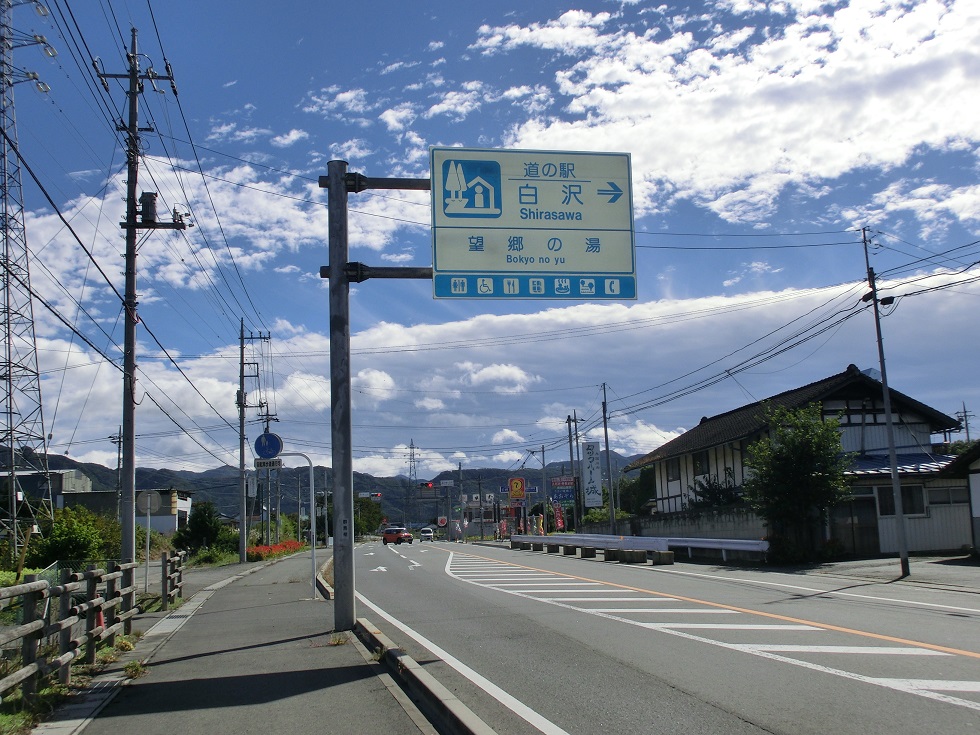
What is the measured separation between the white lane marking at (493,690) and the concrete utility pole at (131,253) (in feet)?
29.3

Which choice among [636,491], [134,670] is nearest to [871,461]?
[134,670]

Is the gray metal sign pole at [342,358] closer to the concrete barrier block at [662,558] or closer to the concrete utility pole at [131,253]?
the concrete utility pole at [131,253]

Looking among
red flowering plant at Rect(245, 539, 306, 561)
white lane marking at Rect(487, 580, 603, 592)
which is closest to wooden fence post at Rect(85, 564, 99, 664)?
white lane marking at Rect(487, 580, 603, 592)

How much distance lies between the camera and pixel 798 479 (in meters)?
25.7

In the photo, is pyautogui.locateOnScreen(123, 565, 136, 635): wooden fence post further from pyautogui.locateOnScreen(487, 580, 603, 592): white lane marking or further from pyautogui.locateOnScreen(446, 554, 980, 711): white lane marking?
pyautogui.locateOnScreen(487, 580, 603, 592): white lane marking

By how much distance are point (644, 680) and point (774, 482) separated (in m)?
19.7

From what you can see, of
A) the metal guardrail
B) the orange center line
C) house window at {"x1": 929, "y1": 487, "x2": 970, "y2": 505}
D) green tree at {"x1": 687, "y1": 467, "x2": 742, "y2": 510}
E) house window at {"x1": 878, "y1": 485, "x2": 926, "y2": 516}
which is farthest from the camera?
green tree at {"x1": 687, "y1": 467, "x2": 742, "y2": 510}

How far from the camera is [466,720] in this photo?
6301 millimetres

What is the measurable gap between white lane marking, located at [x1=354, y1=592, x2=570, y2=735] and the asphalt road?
0.09 ft

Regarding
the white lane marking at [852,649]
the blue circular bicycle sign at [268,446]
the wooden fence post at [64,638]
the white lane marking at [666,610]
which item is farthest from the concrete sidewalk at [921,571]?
the wooden fence post at [64,638]

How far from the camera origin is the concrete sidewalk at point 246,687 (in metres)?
6.92

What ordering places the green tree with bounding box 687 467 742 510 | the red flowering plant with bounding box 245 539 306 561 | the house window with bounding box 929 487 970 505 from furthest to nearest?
the red flowering plant with bounding box 245 539 306 561, the green tree with bounding box 687 467 742 510, the house window with bounding box 929 487 970 505

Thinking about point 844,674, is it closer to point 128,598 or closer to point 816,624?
point 816,624

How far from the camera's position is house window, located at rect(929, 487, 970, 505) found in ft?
93.3
